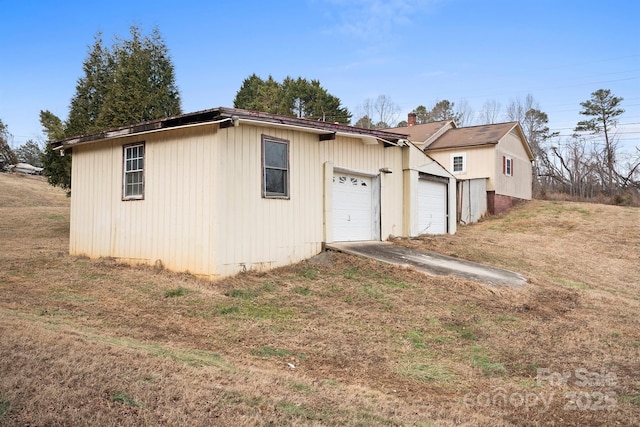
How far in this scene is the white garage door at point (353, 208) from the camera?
42.3ft

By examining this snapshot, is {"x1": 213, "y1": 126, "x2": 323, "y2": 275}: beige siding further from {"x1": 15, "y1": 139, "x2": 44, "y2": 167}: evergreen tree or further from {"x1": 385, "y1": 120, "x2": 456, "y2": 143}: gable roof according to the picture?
{"x1": 15, "y1": 139, "x2": 44, "y2": 167}: evergreen tree

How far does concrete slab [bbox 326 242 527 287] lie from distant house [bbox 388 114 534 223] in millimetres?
11156

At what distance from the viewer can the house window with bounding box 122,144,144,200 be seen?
11.6 meters

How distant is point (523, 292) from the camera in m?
10.5

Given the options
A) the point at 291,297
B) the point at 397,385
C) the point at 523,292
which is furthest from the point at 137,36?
the point at 397,385

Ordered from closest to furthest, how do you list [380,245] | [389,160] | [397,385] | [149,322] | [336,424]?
[336,424], [397,385], [149,322], [380,245], [389,160]

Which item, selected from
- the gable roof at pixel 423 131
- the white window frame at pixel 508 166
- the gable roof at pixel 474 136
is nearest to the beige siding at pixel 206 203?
the gable roof at pixel 474 136

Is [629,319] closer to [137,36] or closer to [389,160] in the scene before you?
[389,160]

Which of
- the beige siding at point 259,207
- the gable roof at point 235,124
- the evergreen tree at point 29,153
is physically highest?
the evergreen tree at point 29,153

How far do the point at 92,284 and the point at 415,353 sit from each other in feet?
21.1

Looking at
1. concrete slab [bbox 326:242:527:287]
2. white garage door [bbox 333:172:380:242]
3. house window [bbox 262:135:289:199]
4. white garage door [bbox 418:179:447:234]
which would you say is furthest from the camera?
white garage door [bbox 418:179:447:234]

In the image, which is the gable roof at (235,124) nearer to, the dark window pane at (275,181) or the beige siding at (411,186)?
the dark window pane at (275,181)

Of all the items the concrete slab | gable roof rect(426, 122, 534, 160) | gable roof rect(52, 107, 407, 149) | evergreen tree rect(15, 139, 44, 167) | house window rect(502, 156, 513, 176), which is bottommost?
the concrete slab

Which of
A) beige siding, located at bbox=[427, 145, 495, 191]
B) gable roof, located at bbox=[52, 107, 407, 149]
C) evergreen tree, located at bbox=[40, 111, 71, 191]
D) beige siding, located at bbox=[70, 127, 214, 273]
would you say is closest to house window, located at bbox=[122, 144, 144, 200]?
beige siding, located at bbox=[70, 127, 214, 273]
